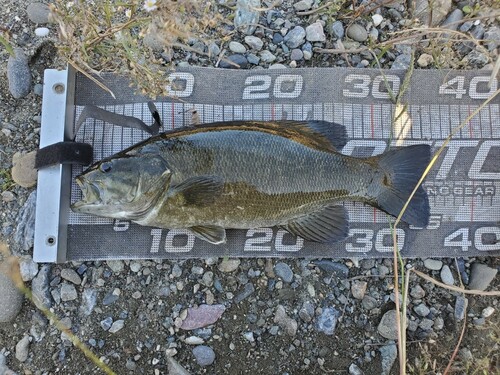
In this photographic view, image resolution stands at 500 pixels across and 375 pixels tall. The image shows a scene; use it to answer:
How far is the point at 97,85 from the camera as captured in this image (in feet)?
12.0

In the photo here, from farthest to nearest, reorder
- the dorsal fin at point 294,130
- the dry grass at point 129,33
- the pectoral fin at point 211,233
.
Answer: the pectoral fin at point 211,233 → the dorsal fin at point 294,130 → the dry grass at point 129,33

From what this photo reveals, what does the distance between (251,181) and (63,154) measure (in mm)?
1426

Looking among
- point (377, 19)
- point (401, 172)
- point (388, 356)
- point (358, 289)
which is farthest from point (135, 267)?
point (377, 19)

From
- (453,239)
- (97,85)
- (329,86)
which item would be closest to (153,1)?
(97,85)

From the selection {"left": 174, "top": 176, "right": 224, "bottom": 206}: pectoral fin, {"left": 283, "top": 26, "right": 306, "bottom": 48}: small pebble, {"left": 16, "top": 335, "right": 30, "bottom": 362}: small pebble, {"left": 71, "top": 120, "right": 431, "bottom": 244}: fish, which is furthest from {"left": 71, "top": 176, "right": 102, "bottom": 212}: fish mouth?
{"left": 283, "top": 26, "right": 306, "bottom": 48}: small pebble

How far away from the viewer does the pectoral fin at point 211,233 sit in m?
3.33

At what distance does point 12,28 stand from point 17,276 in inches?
78.8

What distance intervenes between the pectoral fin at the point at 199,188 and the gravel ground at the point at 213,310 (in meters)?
0.63

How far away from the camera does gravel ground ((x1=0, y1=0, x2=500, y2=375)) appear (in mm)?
3418

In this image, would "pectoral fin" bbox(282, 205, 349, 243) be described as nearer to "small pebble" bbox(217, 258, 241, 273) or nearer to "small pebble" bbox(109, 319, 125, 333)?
"small pebble" bbox(217, 258, 241, 273)

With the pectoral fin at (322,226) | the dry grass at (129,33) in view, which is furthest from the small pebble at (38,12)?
the pectoral fin at (322,226)

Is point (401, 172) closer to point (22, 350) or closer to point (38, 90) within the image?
point (38, 90)

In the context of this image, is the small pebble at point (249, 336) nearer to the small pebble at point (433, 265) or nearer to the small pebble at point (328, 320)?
the small pebble at point (328, 320)

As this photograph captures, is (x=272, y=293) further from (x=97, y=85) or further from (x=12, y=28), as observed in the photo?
(x=12, y=28)
